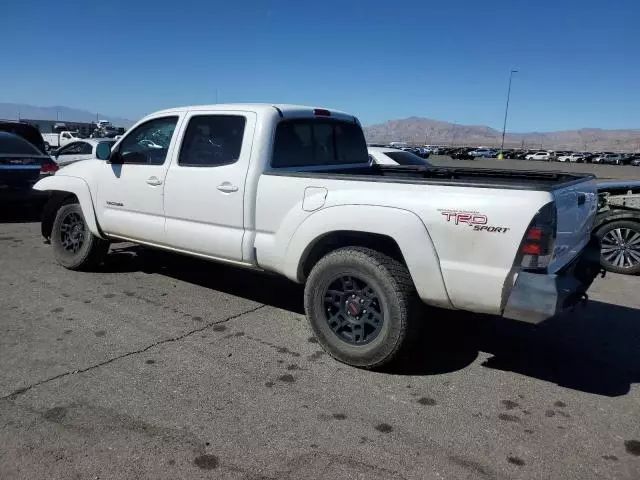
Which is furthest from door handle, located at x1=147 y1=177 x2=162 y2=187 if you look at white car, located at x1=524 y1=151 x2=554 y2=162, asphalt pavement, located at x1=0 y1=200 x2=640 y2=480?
white car, located at x1=524 y1=151 x2=554 y2=162

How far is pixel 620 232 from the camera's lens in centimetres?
700

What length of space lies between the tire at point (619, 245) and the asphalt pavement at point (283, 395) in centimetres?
207

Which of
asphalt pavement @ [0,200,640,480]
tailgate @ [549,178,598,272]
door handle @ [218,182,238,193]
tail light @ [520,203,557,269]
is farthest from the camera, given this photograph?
door handle @ [218,182,238,193]

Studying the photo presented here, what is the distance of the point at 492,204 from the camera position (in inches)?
122

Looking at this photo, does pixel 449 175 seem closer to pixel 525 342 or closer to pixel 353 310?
pixel 525 342

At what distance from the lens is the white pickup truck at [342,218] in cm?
Answer: 312

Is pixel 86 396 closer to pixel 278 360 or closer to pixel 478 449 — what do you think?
pixel 278 360

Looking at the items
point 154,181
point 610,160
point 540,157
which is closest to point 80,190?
point 154,181

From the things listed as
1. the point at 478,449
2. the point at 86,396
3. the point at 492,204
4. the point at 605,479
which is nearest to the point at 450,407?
the point at 478,449

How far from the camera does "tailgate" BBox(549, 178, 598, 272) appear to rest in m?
3.25

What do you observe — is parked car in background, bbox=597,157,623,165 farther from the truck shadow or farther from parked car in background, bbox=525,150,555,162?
the truck shadow

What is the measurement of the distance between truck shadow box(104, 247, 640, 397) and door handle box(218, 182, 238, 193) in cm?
136

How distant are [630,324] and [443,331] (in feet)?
6.32

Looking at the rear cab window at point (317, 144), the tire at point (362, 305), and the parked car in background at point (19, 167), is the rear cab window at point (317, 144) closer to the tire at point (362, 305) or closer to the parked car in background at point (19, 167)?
the tire at point (362, 305)
